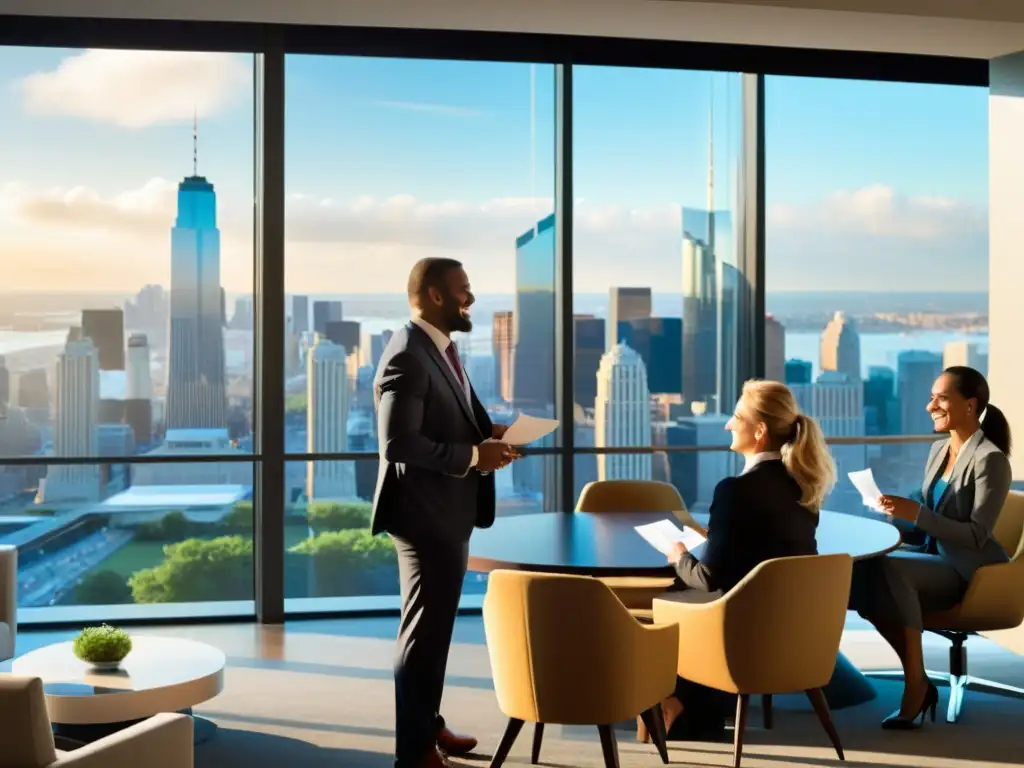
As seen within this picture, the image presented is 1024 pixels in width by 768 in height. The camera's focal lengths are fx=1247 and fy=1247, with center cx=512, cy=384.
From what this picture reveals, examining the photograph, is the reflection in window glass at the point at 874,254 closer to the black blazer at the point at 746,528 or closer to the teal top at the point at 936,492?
the teal top at the point at 936,492

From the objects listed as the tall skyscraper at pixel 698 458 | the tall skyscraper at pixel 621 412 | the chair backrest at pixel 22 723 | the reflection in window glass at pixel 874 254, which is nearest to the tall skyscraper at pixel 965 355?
the reflection in window glass at pixel 874 254

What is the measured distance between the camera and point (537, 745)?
4262 mm

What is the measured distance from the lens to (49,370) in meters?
6.57

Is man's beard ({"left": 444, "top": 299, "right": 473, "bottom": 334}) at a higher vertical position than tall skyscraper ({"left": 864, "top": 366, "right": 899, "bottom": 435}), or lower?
higher

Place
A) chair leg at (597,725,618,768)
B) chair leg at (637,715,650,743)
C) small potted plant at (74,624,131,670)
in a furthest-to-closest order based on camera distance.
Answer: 1. chair leg at (637,715,650,743)
2. small potted plant at (74,624,131,670)
3. chair leg at (597,725,618,768)

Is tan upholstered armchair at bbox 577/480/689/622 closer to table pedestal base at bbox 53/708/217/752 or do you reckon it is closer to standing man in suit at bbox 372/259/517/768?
standing man in suit at bbox 372/259/517/768

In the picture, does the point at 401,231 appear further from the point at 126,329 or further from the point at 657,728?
the point at 657,728

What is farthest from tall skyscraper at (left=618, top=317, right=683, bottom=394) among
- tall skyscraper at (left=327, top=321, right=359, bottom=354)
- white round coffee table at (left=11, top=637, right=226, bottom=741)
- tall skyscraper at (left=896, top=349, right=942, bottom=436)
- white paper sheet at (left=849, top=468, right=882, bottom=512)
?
white round coffee table at (left=11, top=637, right=226, bottom=741)

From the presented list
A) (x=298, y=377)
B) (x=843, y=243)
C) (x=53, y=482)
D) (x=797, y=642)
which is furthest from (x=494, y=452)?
(x=843, y=243)

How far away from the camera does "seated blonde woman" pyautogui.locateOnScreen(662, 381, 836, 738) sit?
161 inches

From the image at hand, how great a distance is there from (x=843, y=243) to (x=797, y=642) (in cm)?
384

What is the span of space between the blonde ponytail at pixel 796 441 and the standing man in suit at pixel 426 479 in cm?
86

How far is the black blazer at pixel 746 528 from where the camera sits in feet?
13.4

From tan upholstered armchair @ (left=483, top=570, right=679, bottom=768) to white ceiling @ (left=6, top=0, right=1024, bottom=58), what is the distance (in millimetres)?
2876
